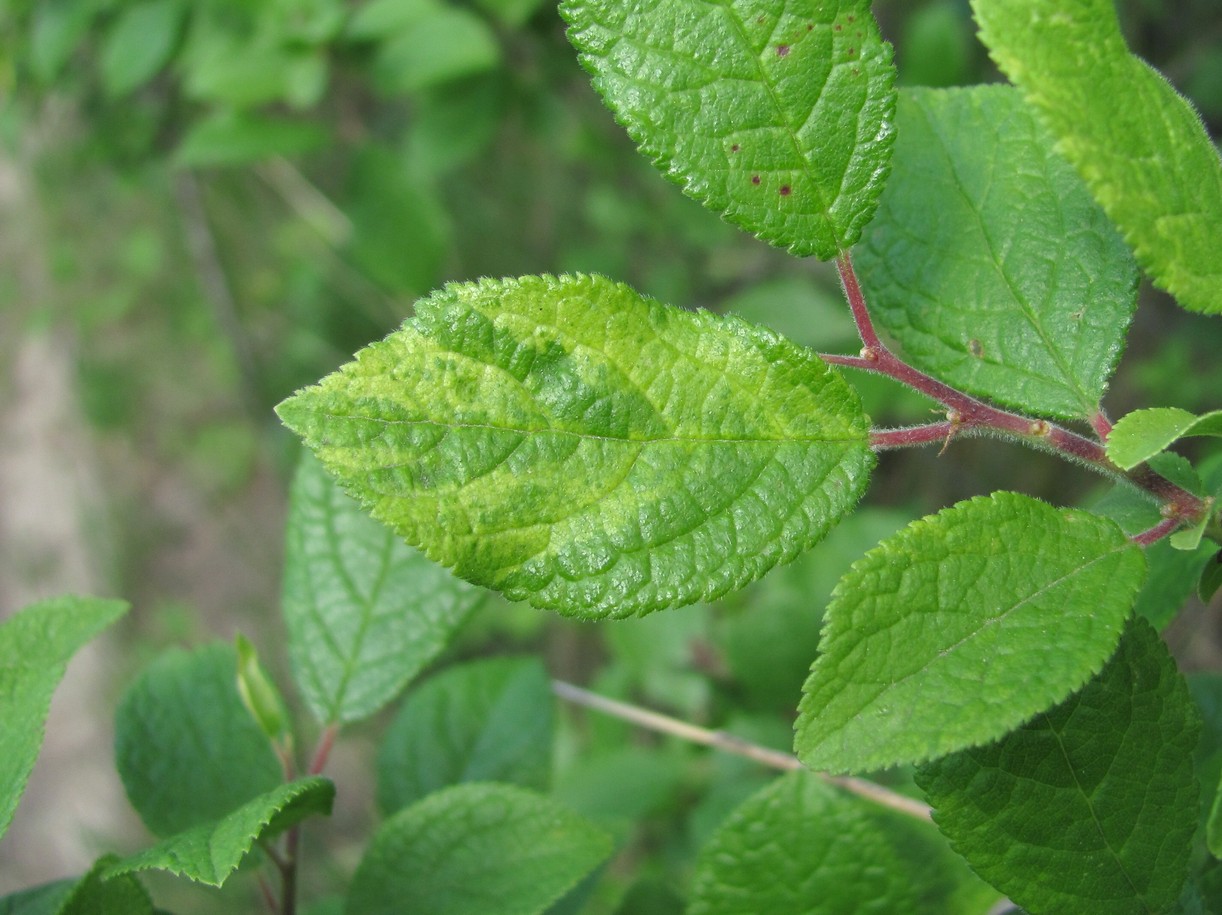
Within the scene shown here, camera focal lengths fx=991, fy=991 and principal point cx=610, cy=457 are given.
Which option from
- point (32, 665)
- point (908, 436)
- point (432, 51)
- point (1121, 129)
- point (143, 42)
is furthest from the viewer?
point (143, 42)

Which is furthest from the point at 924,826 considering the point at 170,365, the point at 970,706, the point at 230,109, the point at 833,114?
the point at 170,365

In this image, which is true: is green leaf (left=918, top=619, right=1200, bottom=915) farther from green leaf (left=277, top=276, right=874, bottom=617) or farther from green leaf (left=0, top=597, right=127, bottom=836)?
green leaf (left=0, top=597, right=127, bottom=836)

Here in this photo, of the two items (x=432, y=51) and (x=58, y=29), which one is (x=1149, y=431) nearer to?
(x=432, y=51)

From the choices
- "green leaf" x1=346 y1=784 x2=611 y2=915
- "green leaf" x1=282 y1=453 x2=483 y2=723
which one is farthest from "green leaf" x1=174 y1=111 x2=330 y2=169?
"green leaf" x1=346 y1=784 x2=611 y2=915

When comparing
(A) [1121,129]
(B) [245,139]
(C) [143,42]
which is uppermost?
(C) [143,42]

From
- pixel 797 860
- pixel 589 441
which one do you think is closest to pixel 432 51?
pixel 589 441

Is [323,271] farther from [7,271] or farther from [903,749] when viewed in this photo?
[903,749]
